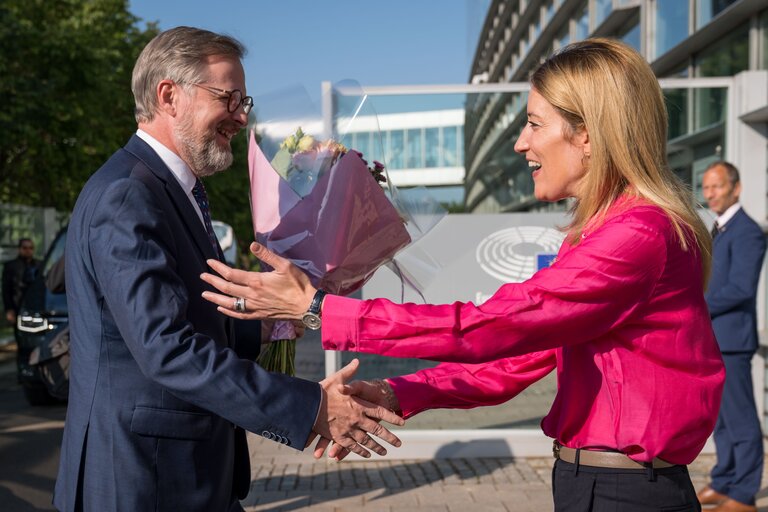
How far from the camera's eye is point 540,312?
200cm

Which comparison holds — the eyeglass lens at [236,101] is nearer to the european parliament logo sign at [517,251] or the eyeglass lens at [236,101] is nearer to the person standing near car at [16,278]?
the european parliament logo sign at [517,251]

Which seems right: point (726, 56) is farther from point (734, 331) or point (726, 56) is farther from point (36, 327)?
point (36, 327)

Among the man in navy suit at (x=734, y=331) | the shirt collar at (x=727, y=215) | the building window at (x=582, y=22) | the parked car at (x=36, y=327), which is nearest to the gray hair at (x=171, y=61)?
the man in navy suit at (x=734, y=331)

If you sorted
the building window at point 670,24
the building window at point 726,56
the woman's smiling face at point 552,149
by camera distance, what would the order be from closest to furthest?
1. the woman's smiling face at point 552,149
2. the building window at point 726,56
3. the building window at point 670,24

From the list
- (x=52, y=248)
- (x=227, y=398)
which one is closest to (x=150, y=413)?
(x=227, y=398)

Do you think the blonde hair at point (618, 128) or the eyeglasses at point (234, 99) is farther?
the eyeglasses at point (234, 99)

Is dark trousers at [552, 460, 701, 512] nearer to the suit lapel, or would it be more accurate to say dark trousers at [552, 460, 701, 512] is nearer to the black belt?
the black belt

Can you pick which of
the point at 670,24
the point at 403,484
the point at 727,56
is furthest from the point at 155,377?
the point at 670,24

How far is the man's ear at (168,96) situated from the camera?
250 centimetres

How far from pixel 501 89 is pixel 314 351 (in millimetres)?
7654

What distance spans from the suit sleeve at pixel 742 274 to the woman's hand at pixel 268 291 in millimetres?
3878

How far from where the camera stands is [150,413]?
7.13 ft

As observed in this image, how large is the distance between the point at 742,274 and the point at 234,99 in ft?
12.6

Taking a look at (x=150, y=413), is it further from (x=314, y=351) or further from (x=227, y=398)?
(x=314, y=351)
